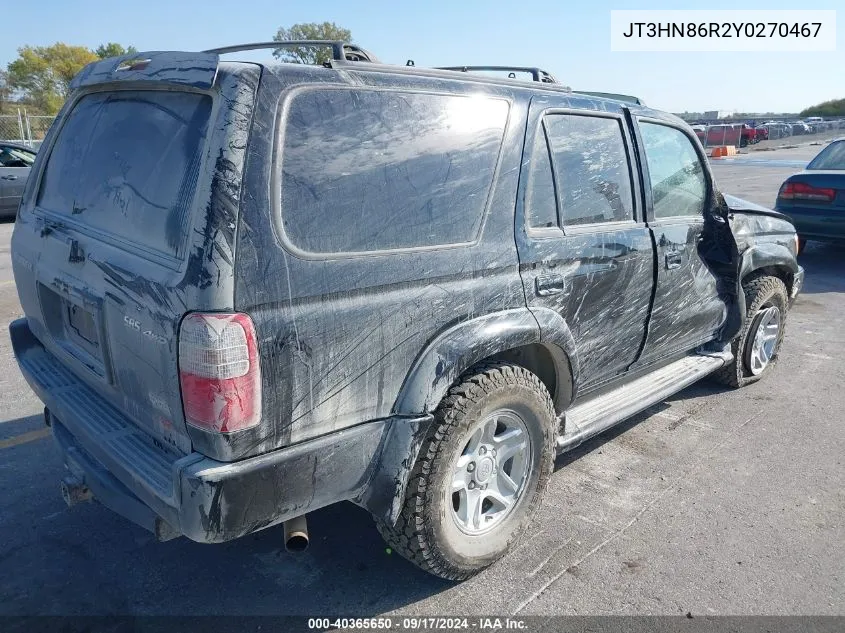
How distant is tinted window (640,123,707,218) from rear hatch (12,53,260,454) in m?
2.45

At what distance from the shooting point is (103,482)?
8.34ft

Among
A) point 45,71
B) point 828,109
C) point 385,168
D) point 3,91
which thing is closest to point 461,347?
point 385,168

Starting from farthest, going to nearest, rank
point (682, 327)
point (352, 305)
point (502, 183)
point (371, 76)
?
1. point (682, 327)
2. point (502, 183)
3. point (371, 76)
4. point (352, 305)

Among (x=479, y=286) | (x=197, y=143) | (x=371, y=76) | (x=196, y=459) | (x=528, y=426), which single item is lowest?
(x=528, y=426)

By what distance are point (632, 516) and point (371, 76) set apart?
2.42 meters

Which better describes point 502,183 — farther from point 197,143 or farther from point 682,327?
point 682,327

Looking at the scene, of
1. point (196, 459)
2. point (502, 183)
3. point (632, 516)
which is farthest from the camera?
point (632, 516)

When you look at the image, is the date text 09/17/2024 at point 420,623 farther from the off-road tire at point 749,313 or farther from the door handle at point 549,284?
the off-road tire at point 749,313

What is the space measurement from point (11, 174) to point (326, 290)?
43.9 feet

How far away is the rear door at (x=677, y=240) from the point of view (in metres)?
3.79

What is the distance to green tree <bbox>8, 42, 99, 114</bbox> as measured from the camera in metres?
49.8

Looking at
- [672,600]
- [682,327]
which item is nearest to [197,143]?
[672,600]

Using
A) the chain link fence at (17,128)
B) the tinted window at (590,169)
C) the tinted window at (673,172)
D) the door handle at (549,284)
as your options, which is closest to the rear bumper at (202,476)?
the door handle at (549,284)

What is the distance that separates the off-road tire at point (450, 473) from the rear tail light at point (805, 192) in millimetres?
7953
